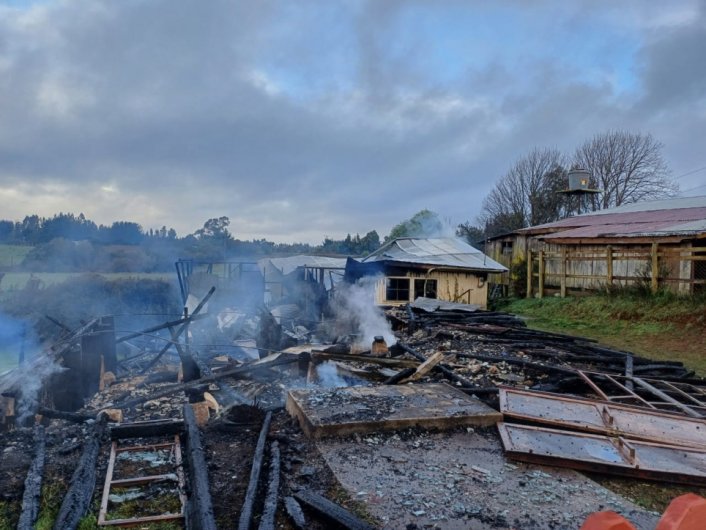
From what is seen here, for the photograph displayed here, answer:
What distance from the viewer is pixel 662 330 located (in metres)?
12.5

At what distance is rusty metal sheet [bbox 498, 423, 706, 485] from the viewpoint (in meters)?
3.91

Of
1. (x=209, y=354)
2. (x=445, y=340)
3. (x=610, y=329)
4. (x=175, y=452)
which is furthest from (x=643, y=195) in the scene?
(x=175, y=452)

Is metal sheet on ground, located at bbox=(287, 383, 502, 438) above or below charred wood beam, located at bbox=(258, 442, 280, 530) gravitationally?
above

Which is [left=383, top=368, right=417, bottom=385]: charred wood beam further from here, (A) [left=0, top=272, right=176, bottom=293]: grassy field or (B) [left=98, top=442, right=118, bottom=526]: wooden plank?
(A) [left=0, top=272, right=176, bottom=293]: grassy field

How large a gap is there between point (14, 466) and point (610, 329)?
14.8 m

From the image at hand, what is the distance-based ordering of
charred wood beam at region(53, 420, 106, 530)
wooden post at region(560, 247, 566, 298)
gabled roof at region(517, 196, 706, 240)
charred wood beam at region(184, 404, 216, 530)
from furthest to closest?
wooden post at region(560, 247, 566, 298)
gabled roof at region(517, 196, 706, 240)
charred wood beam at region(53, 420, 106, 530)
charred wood beam at region(184, 404, 216, 530)

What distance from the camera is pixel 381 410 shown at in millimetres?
4953

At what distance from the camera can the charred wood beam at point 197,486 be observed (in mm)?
2984

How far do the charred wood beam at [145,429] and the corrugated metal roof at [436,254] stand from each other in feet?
46.0

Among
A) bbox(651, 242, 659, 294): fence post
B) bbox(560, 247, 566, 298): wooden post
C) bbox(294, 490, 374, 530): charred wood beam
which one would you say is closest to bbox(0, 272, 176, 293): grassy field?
bbox(560, 247, 566, 298): wooden post

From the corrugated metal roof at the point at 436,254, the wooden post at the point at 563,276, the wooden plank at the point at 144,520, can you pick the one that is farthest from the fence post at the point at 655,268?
the wooden plank at the point at 144,520

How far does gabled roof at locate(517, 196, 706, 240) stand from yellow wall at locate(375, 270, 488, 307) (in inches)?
146

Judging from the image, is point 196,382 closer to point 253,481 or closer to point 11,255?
point 253,481

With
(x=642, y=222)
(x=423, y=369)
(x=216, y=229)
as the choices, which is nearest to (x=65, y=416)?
(x=423, y=369)
